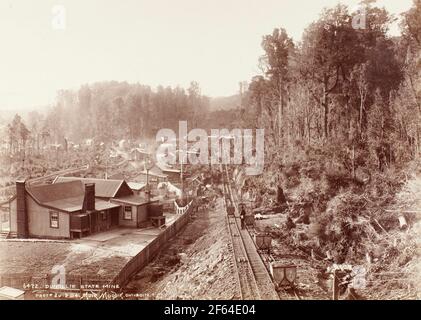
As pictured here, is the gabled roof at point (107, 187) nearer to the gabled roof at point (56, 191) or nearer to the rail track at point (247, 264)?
the gabled roof at point (56, 191)

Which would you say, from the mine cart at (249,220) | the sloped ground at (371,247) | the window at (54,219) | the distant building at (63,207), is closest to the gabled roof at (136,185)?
the distant building at (63,207)

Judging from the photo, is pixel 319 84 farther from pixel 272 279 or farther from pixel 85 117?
pixel 85 117

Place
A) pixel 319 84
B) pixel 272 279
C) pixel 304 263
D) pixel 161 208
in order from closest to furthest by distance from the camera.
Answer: pixel 272 279, pixel 304 263, pixel 319 84, pixel 161 208

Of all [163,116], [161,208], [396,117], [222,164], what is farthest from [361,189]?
[161,208]

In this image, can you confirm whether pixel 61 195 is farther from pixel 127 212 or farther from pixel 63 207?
pixel 127 212

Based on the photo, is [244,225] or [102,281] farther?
[244,225]

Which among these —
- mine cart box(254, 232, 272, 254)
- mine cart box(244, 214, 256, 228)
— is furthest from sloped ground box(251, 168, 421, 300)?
mine cart box(244, 214, 256, 228)
